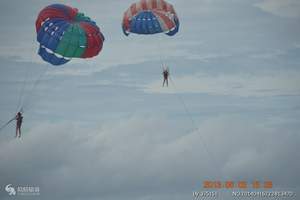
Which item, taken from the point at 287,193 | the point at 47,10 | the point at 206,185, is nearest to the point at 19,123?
the point at 47,10

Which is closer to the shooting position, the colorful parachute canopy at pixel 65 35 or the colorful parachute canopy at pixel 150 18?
the colorful parachute canopy at pixel 65 35

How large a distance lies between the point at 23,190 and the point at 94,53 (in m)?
7.91

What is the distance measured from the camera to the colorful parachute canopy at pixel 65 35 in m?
24.9

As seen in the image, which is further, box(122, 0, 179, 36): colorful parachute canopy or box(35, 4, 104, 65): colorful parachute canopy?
box(122, 0, 179, 36): colorful parachute canopy

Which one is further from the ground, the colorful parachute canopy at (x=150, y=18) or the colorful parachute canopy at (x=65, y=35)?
the colorful parachute canopy at (x=150, y=18)

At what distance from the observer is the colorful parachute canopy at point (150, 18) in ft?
88.5

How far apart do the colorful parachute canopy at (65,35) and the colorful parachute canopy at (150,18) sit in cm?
191

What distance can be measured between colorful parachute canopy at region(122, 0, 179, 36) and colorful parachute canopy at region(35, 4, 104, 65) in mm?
1910

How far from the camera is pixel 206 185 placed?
25.4m

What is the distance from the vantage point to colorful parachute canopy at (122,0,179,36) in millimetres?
26984

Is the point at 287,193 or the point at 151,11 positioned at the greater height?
the point at 151,11

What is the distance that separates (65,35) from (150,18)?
4838 mm

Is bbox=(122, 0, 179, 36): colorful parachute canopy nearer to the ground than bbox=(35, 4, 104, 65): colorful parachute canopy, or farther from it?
farther from it

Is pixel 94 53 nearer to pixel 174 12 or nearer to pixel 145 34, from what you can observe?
pixel 145 34
